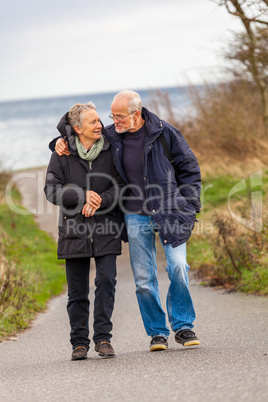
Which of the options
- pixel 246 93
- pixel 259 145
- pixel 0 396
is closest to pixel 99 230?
pixel 0 396

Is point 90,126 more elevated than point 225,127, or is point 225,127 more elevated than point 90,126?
point 225,127

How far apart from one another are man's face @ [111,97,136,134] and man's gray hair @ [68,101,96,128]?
0.77ft

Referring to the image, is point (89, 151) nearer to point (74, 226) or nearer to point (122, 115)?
point (122, 115)

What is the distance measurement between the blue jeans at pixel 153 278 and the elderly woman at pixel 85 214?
183 mm

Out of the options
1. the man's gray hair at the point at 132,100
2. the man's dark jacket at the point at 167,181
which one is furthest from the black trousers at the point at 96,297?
the man's gray hair at the point at 132,100

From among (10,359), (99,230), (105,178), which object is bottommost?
(10,359)

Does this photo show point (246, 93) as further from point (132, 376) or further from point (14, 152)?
point (14, 152)

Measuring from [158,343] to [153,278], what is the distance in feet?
1.80

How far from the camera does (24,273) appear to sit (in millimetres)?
10445

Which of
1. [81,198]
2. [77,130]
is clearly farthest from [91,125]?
[81,198]

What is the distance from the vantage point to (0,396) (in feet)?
15.6

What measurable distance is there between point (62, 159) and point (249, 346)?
2.19 meters

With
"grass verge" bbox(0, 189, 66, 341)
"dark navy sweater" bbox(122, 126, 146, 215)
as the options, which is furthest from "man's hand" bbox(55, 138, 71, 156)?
"grass verge" bbox(0, 189, 66, 341)

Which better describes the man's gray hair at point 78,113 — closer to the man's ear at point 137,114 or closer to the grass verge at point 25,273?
the man's ear at point 137,114
